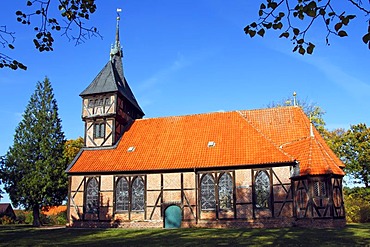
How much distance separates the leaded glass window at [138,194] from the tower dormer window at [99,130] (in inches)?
213

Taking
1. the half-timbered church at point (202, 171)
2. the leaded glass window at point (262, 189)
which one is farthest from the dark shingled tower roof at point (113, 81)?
the leaded glass window at point (262, 189)

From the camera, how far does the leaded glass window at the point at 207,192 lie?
2254cm

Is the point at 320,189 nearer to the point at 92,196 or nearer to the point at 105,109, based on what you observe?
the point at 92,196

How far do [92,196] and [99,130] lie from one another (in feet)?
17.6

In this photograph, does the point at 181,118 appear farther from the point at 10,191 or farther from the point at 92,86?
the point at 10,191

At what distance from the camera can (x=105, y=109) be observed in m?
27.6

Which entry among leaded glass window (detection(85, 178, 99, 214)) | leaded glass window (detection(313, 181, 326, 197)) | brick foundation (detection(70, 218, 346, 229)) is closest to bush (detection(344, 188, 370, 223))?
brick foundation (detection(70, 218, 346, 229))

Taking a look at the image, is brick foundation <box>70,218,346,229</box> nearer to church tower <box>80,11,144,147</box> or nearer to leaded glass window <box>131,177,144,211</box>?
leaded glass window <box>131,177,144,211</box>

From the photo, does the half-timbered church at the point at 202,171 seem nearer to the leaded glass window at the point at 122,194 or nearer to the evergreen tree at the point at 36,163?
the leaded glass window at the point at 122,194

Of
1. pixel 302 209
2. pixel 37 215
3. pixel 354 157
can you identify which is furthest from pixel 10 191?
pixel 354 157

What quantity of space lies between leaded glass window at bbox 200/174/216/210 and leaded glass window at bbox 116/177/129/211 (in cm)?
521

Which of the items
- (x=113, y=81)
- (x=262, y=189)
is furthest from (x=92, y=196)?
(x=262, y=189)

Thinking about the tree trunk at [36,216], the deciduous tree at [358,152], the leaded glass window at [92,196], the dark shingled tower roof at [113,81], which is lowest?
the tree trunk at [36,216]

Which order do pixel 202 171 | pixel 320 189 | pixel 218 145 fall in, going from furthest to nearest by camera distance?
pixel 218 145 → pixel 202 171 → pixel 320 189
